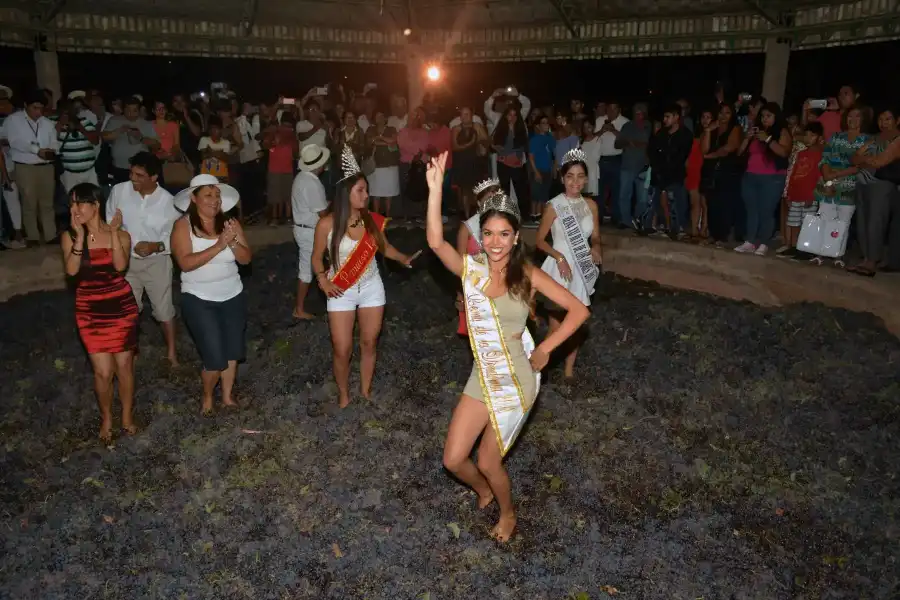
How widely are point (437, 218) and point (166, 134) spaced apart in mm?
8193

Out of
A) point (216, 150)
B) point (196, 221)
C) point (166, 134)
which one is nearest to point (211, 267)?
point (196, 221)

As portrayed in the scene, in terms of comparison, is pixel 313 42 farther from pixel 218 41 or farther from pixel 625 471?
pixel 625 471

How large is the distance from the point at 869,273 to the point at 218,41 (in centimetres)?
1194

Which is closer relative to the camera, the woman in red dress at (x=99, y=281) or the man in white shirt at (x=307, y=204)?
the woman in red dress at (x=99, y=281)

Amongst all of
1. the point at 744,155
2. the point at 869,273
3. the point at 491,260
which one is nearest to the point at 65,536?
the point at 491,260

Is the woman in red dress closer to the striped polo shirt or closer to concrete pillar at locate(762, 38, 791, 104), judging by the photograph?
the striped polo shirt

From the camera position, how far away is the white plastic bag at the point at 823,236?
9094mm

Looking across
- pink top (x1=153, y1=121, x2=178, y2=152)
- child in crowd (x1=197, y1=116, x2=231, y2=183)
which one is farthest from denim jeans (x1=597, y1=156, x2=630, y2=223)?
pink top (x1=153, y1=121, x2=178, y2=152)

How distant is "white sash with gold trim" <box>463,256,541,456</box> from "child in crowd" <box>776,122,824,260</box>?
6501 millimetres

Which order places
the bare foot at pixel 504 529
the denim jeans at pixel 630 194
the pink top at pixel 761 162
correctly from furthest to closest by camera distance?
the denim jeans at pixel 630 194 < the pink top at pixel 761 162 < the bare foot at pixel 504 529

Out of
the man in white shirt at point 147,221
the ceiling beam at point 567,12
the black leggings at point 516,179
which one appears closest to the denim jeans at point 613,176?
the black leggings at point 516,179

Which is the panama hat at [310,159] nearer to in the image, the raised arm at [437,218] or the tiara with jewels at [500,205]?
the raised arm at [437,218]

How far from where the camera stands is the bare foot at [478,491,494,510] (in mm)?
5117

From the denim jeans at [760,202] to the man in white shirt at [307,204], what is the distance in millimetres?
5500
